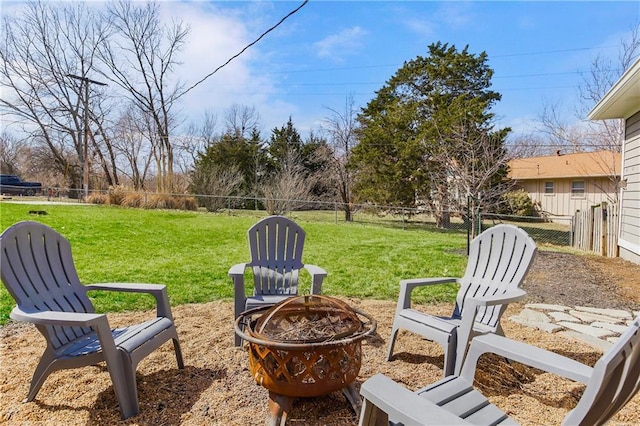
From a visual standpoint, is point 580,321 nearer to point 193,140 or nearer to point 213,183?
point 213,183

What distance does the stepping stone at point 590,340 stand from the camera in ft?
9.60

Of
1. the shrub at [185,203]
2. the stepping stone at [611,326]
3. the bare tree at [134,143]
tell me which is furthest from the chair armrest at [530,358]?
the bare tree at [134,143]

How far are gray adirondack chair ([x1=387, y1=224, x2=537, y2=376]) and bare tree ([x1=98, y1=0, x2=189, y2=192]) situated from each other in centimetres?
1520

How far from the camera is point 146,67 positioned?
18.4 metres

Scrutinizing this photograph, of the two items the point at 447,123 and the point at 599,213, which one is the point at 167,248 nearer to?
the point at 599,213

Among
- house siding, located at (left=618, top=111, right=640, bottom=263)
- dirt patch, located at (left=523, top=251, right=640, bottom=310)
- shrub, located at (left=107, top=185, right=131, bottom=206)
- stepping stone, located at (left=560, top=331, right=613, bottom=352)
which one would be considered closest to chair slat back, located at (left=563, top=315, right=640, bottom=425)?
stepping stone, located at (left=560, top=331, right=613, bottom=352)

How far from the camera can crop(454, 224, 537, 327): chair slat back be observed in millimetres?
2633

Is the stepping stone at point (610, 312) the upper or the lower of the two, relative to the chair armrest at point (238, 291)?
lower

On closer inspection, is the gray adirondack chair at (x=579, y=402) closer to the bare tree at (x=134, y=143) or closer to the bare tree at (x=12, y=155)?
the bare tree at (x=134, y=143)

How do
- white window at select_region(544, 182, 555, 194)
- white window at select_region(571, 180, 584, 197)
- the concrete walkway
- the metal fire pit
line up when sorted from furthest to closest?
white window at select_region(544, 182, 555, 194) → white window at select_region(571, 180, 584, 197) → the concrete walkway → the metal fire pit

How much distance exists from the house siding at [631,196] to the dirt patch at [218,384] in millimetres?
4372

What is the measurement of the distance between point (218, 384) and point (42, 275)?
1.22 m

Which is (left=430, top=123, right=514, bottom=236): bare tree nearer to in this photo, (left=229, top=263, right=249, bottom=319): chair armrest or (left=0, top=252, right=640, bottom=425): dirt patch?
(left=0, top=252, right=640, bottom=425): dirt patch

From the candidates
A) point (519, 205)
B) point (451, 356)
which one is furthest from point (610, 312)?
point (519, 205)
